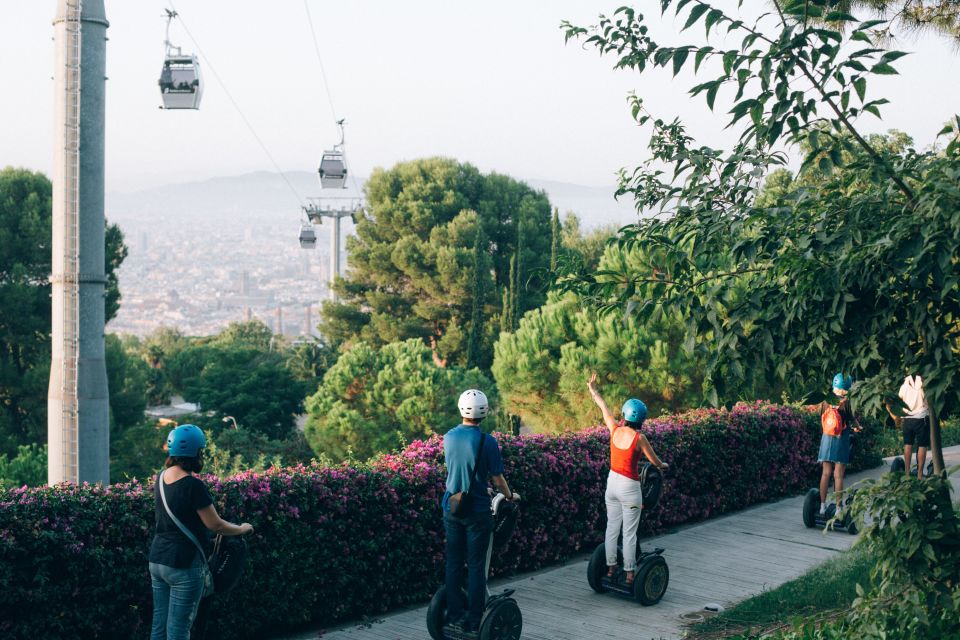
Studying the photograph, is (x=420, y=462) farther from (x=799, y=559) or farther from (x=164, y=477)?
(x=799, y=559)

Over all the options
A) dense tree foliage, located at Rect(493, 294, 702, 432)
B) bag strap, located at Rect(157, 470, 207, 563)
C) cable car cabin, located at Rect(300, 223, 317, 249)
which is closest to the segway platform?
bag strap, located at Rect(157, 470, 207, 563)

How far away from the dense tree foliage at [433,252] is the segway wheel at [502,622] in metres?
45.6

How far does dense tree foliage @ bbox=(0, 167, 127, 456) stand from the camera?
109ft

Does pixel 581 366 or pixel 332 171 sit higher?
pixel 332 171

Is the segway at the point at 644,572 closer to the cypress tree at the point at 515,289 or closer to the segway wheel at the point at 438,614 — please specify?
the segway wheel at the point at 438,614

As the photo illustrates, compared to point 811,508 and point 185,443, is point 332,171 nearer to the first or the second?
point 811,508

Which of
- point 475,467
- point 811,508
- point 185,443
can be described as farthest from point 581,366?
point 185,443

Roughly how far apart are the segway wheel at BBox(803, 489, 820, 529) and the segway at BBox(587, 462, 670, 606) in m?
3.71

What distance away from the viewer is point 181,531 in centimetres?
572

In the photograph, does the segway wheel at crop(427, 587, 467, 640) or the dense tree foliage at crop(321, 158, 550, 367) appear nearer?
the segway wheel at crop(427, 587, 467, 640)

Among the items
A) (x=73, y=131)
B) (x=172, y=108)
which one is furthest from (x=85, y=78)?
(x=172, y=108)

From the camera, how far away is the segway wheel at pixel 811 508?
1160 centimetres

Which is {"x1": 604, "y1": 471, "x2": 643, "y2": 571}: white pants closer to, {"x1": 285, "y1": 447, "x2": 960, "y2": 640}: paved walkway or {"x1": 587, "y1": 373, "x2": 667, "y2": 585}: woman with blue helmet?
{"x1": 587, "y1": 373, "x2": 667, "y2": 585}: woman with blue helmet

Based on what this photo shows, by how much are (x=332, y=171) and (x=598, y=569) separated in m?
27.7
